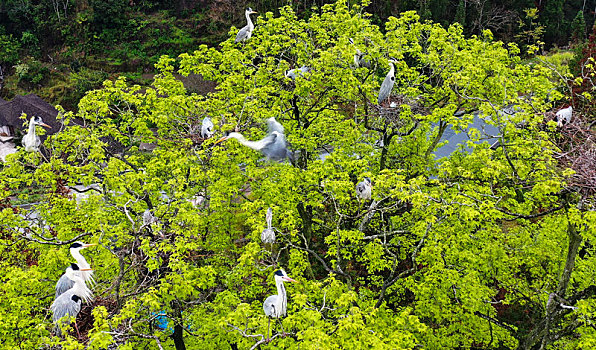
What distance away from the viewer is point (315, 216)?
15.6m

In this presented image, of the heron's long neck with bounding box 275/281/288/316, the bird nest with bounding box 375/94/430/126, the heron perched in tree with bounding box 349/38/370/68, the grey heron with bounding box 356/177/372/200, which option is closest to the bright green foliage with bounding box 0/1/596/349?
the bird nest with bounding box 375/94/430/126

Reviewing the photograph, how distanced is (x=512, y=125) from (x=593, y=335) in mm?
5029

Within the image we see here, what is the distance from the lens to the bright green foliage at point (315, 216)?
9.27m

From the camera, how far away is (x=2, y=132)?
3291 centimetres

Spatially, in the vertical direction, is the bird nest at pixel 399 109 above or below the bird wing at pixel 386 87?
below

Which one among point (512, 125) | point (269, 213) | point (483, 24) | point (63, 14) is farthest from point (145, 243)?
point (63, 14)

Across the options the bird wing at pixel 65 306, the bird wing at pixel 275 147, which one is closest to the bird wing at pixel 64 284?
the bird wing at pixel 65 306

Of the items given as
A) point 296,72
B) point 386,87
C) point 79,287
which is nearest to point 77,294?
point 79,287

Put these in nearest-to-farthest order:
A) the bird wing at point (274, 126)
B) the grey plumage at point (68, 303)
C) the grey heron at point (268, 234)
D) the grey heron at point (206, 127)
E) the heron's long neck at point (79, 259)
Answer: the grey plumage at point (68, 303), the heron's long neck at point (79, 259), the grey heron at point (268, 234), the bird wing at point (274, 126), the grey heron at point (206, 127)

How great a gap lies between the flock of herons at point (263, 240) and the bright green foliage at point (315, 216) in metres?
0.32

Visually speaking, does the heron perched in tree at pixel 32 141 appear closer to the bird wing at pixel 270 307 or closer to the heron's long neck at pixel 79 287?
the heron's long neck at pixel 79 287

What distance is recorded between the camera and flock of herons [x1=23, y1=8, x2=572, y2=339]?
8773mm

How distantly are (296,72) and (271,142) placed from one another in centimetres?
305

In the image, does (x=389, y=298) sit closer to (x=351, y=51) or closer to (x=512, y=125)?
(x=512, y=125)
